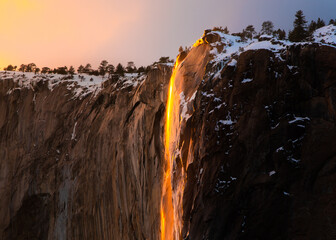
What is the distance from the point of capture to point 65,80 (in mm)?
39688

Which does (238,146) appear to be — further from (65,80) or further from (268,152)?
(65,80)

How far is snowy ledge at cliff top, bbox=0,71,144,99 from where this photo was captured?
124 ft

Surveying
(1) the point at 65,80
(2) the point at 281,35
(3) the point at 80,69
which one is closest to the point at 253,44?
(2) the point at 281,35

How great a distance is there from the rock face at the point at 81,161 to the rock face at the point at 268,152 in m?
10.8

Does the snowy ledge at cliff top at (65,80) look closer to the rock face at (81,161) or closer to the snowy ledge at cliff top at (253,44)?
the rock face at (81,161)

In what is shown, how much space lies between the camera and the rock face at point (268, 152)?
14.2m

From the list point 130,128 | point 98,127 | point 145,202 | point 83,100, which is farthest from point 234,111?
point 83,100

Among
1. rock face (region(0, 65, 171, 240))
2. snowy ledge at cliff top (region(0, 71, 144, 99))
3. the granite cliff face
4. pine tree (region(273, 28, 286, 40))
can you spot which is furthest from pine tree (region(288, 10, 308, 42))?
snowy ledge at cliff top (region(0, 71, 144, 99))

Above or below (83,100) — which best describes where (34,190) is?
below

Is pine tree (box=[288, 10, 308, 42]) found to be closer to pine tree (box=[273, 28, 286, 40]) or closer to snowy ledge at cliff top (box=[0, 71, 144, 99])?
pine tree (box=[273, 28, 286, 40])

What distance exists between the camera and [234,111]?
1623cm

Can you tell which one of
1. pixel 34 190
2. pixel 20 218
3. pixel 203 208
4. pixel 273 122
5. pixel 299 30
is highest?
pixel 299 30

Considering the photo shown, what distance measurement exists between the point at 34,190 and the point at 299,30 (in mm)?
24712

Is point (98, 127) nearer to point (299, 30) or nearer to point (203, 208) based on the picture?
point (299, 30)
